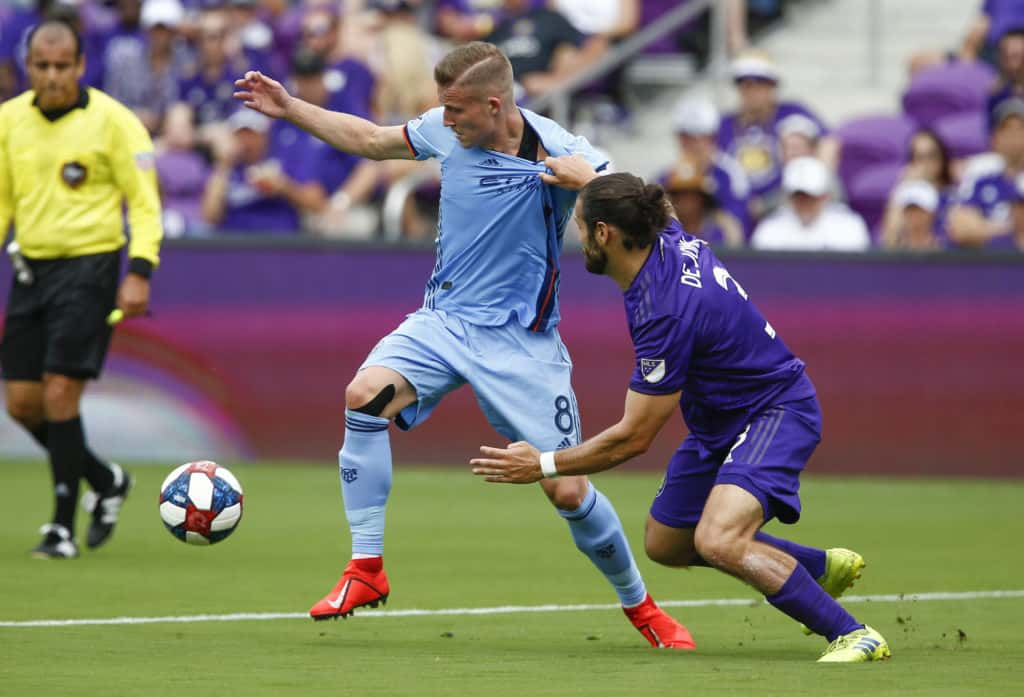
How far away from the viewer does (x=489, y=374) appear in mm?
8039

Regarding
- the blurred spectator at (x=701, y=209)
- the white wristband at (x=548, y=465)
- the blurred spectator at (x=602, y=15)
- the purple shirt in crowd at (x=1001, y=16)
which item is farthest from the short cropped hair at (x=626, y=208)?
the blurred spectator at (x=602, y=15)

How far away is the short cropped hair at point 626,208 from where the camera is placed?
7.01 metres

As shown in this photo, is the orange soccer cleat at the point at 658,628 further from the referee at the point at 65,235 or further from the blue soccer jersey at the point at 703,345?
the referee at the point at 65,235

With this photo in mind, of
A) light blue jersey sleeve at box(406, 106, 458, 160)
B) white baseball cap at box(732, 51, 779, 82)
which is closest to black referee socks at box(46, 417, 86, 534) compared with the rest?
light blue jersey sleeve at box(406, 106, 458, 160)

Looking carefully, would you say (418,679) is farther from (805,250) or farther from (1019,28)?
(1019,28)

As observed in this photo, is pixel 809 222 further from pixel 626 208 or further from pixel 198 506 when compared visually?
pixel 626 208

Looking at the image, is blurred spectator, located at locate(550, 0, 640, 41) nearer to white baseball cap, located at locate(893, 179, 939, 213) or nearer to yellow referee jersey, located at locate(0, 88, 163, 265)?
white baseball cap, located at locate(893, 179, 939, 213)

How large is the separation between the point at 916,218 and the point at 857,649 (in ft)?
27.9

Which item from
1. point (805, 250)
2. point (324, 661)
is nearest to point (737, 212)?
point (805, 250)

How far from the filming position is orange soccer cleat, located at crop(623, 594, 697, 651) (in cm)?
768

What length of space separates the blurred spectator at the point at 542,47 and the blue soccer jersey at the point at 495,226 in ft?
32.2

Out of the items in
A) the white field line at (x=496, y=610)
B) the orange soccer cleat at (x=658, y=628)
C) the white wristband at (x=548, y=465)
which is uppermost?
the white wristband at (x=548, y=465)

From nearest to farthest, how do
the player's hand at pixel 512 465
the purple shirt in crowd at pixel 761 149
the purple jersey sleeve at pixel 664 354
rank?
the player's hand at pixel 512 465 < the purple jersey sleeve at pixel 664 354 < the purple shirt in crowd at pixel 761 149

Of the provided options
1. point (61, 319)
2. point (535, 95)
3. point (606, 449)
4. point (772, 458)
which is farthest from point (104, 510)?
point (535, 95)
